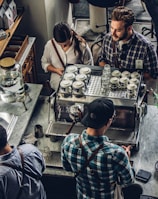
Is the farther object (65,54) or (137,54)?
(65,54)

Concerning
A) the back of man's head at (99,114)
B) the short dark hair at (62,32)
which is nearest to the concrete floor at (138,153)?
the short dark hair at (62,32)

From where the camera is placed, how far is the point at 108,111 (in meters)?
3.45

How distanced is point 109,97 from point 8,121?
895 millimetres

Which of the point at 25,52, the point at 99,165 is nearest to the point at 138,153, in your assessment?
the point at 99,165

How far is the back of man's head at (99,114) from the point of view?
11.2 ft

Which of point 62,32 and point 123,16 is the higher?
point 123,16

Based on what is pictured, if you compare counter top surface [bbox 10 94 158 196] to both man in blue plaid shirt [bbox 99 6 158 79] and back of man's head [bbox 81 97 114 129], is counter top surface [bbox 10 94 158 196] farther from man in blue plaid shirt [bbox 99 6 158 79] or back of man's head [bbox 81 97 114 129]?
back of man's head [bbox 81 97 114 129]

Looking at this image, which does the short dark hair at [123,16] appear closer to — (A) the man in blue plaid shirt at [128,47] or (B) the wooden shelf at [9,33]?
(A) the man in blue plaid shirt at [128,47]

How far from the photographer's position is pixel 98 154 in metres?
3.42

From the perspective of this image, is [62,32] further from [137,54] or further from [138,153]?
[138,153]

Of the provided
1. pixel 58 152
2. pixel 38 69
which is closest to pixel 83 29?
pixel 38 69

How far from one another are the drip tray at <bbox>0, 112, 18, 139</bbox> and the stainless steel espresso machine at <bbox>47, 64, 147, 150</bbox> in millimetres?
319

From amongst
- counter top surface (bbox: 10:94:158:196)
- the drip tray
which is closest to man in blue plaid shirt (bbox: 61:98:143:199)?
counter top surface (bbox: 10:94:158:196)

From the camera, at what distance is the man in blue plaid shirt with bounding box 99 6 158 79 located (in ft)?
15.2
